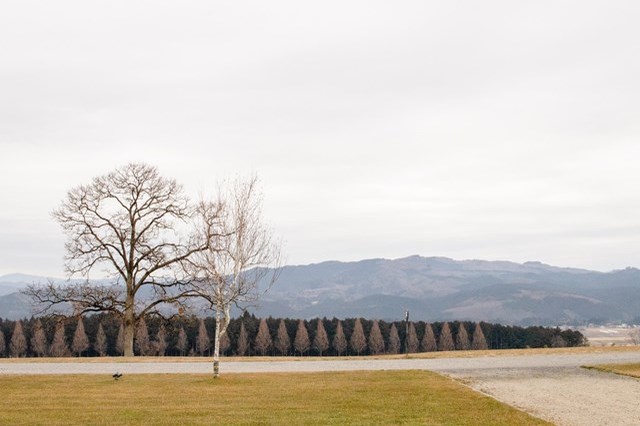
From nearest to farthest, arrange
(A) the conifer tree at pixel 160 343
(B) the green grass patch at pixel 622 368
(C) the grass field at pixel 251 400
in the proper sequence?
(C) the grass field at pixel 251 400
(B) the green grass patch at pixel 622 368
(A) the conifer tree at pixel 160 343

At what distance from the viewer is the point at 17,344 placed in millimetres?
123438

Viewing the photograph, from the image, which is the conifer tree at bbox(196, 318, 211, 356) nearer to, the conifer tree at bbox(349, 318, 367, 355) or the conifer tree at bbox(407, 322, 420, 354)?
the conifer tree at bbox(349, 318, 367, 355)

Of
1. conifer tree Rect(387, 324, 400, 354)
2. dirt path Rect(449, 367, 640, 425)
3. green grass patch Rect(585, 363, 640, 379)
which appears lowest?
conifer tree Rect(387, 324, 400, 354)

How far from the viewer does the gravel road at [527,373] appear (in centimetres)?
1791

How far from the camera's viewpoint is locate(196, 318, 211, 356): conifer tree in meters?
144

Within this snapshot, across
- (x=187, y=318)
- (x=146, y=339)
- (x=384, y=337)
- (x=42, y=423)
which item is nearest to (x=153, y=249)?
(x=187, y=318)

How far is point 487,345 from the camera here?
158 meters

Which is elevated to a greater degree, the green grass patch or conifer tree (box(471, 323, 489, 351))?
the green grass patch

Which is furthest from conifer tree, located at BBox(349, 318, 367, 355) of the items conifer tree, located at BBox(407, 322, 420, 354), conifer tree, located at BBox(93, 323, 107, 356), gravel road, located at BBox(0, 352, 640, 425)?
gravel road, located at BBox(0, 352, 640, 425)

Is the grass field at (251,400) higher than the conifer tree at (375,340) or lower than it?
higher

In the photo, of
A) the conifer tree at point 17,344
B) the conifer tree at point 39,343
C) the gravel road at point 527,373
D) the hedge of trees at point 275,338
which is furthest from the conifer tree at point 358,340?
the gravel road at point 527,373

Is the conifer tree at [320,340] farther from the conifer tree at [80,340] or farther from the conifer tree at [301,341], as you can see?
the conifer tree at [80,340]

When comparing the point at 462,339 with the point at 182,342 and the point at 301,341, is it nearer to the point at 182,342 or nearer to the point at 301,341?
the point at 301,341

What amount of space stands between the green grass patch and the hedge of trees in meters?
103
